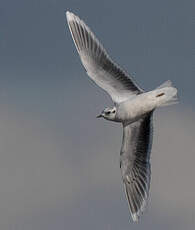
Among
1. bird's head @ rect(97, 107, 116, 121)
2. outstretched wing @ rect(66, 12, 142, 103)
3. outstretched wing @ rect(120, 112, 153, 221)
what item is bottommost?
outstretched wing @ rect(120, 112, 153, 221)

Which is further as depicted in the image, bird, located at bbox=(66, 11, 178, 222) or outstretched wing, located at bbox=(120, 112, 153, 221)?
outstretched wing, located at bbox=(120, 112, 153, 221)

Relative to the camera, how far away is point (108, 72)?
65.7ft

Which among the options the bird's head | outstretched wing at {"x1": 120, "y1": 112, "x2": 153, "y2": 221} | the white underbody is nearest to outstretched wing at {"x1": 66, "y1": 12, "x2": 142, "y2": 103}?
the bird's head

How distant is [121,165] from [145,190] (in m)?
1.05

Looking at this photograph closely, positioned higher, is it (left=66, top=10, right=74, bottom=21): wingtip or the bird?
(left=66, top=10, right=74, bottom=21): wingtip

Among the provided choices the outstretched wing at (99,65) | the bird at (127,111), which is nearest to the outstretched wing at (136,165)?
the bird at (127,111)

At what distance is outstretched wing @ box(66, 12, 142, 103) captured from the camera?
63.8ft

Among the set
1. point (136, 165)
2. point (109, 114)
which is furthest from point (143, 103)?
point (136, 165)

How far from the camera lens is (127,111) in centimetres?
1817

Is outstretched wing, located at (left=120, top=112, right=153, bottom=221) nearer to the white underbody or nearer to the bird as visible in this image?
the bird

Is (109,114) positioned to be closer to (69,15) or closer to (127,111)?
(127,111)

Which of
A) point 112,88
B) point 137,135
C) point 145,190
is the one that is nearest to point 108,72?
point 112,88

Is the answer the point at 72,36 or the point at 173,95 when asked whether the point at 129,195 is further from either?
the point at 72,36

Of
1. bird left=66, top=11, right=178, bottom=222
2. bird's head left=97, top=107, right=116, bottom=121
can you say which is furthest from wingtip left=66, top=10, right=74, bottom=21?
bird's head left=97, top=107, right=116, bottom=121
